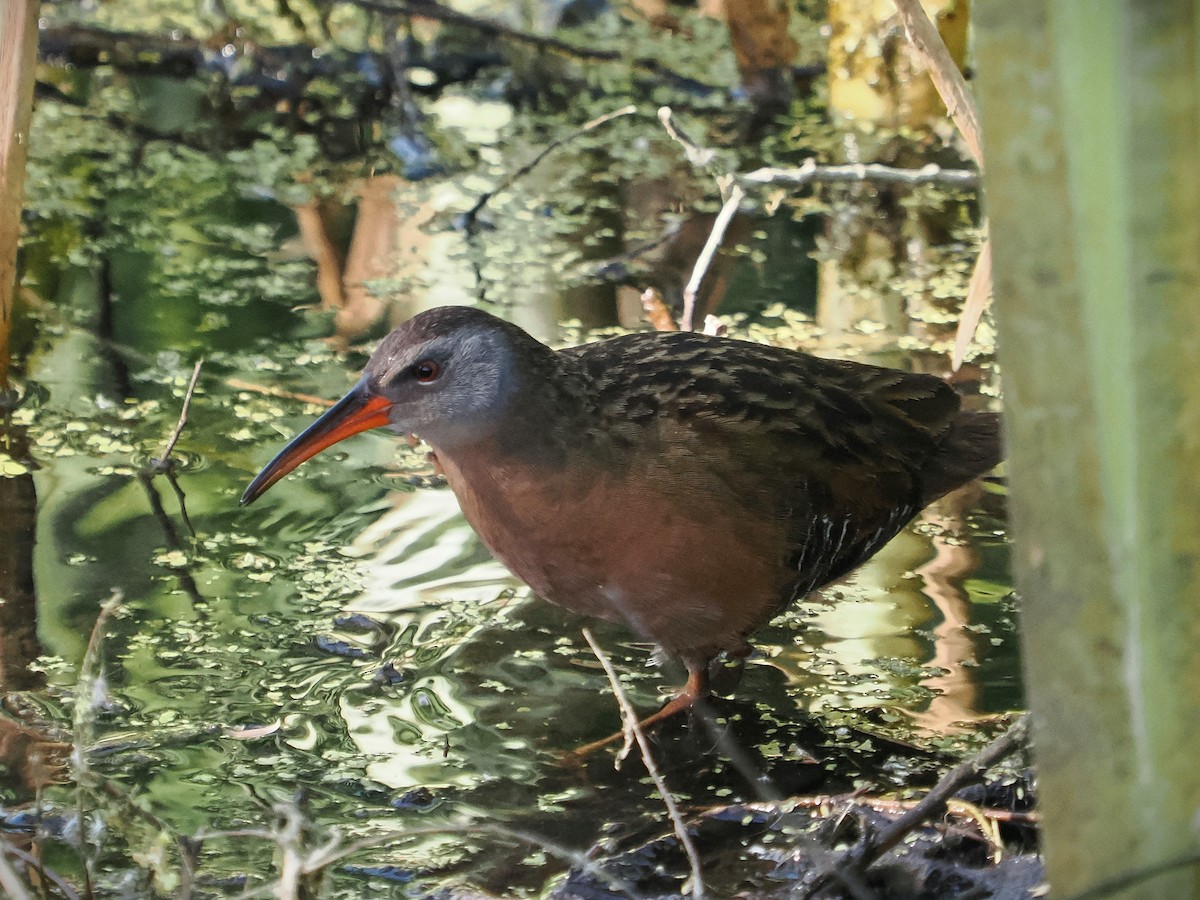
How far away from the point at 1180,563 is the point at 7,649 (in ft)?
7.83

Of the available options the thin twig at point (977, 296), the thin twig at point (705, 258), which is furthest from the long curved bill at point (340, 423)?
the thin twig at point (977, 296)

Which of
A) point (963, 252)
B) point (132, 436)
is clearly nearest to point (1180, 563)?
point (132, 436)

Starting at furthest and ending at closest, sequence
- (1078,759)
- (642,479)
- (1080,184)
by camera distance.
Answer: (642,479)
(1078,759)
(1080,184)

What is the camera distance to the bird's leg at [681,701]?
9.68 ft

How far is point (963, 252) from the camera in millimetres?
5039

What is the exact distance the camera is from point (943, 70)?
296 centimetres

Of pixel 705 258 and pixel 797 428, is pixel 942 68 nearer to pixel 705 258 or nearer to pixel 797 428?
pixel 797 428

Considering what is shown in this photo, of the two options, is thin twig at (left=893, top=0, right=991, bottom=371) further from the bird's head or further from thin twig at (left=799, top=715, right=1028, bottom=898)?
thin twig at (left=799, top=715, right=1028, bottom=898)

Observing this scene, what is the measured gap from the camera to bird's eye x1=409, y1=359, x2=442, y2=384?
2.89 metres

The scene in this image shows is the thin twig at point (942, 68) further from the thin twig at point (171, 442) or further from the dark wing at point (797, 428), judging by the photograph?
the thin twig at point (171, 442)

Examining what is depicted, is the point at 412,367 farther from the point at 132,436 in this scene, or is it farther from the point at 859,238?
the point at 859,238

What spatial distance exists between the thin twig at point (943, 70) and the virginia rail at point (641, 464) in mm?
591

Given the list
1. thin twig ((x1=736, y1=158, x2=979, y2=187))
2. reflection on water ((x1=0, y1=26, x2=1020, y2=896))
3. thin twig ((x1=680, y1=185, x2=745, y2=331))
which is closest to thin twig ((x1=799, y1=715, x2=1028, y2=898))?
reflection on water ((x1=0, y1=26, x2=1020, y2=896))

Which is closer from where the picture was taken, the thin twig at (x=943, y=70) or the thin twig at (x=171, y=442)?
the thin twig at (x=943, y=70)
